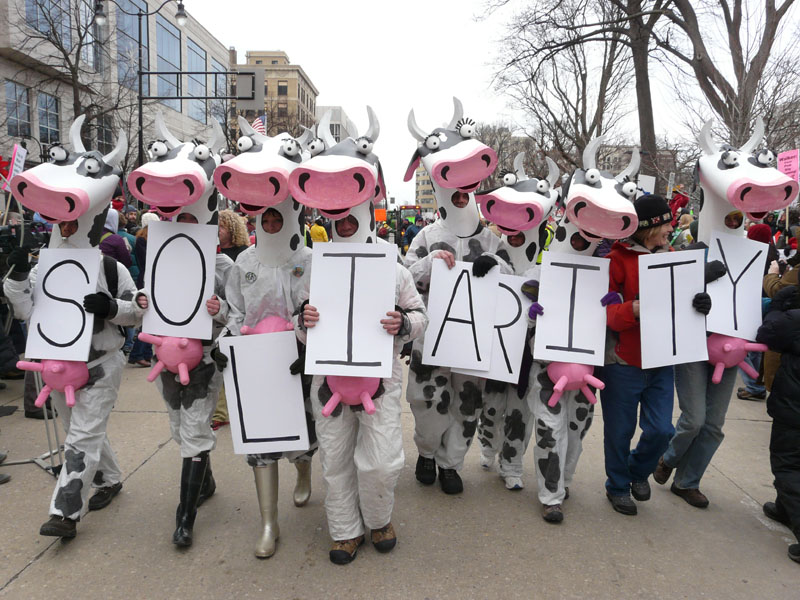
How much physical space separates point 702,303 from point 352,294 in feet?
6.86

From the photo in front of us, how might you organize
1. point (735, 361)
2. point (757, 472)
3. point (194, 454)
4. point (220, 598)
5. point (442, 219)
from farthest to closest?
point (757, 472) < point (442, 219) < point (735, 361) < point (194, 454) < point (220, 598)

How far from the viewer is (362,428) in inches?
120

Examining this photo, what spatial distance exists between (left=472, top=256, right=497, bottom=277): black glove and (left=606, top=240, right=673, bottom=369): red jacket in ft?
2.39

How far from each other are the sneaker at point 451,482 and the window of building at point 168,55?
3150 cm

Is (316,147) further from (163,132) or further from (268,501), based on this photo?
(268,501)

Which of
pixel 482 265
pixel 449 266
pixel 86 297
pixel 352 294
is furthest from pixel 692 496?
pixel 86 297

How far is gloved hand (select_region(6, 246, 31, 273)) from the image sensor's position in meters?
3.22

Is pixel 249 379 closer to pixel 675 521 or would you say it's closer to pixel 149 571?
pixel 149 571

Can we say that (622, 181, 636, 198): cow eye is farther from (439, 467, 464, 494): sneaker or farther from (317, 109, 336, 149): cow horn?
(439, 467, 464, 494): sneaker

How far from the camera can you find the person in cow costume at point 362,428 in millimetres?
2928

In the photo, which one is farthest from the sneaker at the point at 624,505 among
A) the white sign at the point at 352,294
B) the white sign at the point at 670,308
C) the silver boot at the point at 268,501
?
the silver boot at the point at 268,501

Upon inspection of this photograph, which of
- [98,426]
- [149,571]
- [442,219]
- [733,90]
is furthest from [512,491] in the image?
[733,90]

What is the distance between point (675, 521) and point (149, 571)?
10.4 feet

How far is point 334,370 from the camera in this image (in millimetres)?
2855
